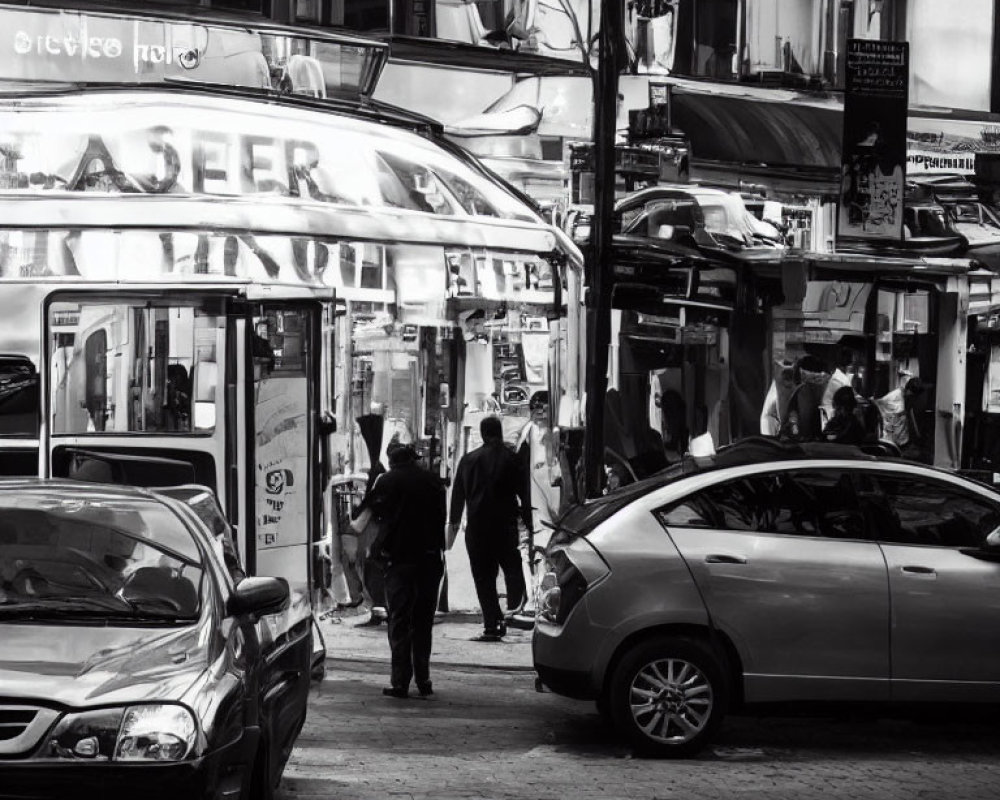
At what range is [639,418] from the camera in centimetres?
1888

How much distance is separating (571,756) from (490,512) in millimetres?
4960

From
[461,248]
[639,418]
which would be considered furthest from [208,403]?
[639,418]

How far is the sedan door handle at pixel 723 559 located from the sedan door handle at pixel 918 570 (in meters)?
0.87

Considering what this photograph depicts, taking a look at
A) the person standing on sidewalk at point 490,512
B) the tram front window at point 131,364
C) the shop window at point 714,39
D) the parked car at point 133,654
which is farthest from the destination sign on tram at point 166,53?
the parked car at point 133,654

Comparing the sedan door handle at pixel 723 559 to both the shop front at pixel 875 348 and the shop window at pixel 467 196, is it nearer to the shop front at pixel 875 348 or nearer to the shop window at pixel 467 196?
the shop window at pixel 467 196

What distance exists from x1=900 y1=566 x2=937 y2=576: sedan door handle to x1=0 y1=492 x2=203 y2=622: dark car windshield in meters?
4.38

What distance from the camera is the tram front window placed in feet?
42.7

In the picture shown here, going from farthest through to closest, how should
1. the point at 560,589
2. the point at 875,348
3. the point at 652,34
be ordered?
the point at 875,348, the point at 652,34, the point at 560,589

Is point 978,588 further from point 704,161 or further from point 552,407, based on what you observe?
point 704,161

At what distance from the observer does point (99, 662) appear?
21.9 ft

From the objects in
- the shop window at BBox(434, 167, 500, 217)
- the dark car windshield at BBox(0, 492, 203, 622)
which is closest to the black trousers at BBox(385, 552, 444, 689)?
the dark car windshield at BBox(0, 492, 203, 622)

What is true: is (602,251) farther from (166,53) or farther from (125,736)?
(125,736)

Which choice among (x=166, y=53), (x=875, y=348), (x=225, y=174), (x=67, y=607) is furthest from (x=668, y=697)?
(x=875, y=348)

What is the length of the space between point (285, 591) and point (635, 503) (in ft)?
11.4
